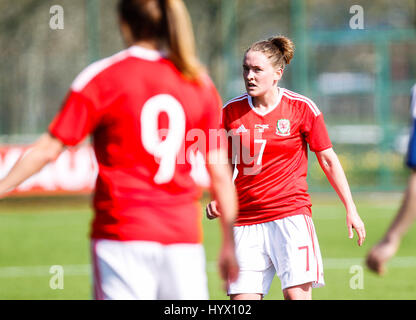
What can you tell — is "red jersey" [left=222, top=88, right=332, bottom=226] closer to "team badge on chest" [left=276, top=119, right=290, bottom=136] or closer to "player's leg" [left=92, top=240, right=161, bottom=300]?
"team badge on chest" [left=276, top=119, right=290, bottom=136]

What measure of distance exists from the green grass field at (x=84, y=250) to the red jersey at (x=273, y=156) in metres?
2.97

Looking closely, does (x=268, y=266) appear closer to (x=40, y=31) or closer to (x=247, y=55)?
(x=247, y=55)

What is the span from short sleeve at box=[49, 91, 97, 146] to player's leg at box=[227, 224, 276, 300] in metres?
2.26

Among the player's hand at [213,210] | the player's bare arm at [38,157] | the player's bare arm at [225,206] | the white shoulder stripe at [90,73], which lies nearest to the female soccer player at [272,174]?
the player's hand at [213,210]

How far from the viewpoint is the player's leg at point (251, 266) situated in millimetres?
5062

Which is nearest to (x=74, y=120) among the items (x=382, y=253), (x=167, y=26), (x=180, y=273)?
(x=167, y=26)

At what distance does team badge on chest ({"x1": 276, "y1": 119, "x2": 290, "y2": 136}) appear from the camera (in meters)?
5.17

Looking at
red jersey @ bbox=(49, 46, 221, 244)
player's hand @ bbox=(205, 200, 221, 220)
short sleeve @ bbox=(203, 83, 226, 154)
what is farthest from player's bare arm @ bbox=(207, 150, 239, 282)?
player's hand @ bbox=(205, 200, 221, 220)

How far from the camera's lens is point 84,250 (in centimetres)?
1180

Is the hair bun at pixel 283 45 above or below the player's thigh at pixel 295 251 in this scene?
above

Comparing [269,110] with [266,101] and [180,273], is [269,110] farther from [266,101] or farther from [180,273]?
[180,273]

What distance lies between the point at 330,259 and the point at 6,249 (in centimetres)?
488

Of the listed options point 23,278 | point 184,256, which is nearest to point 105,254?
point 184,256

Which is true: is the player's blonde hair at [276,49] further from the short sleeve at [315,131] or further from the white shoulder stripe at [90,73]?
the white shoulder stripe at [90,73]
